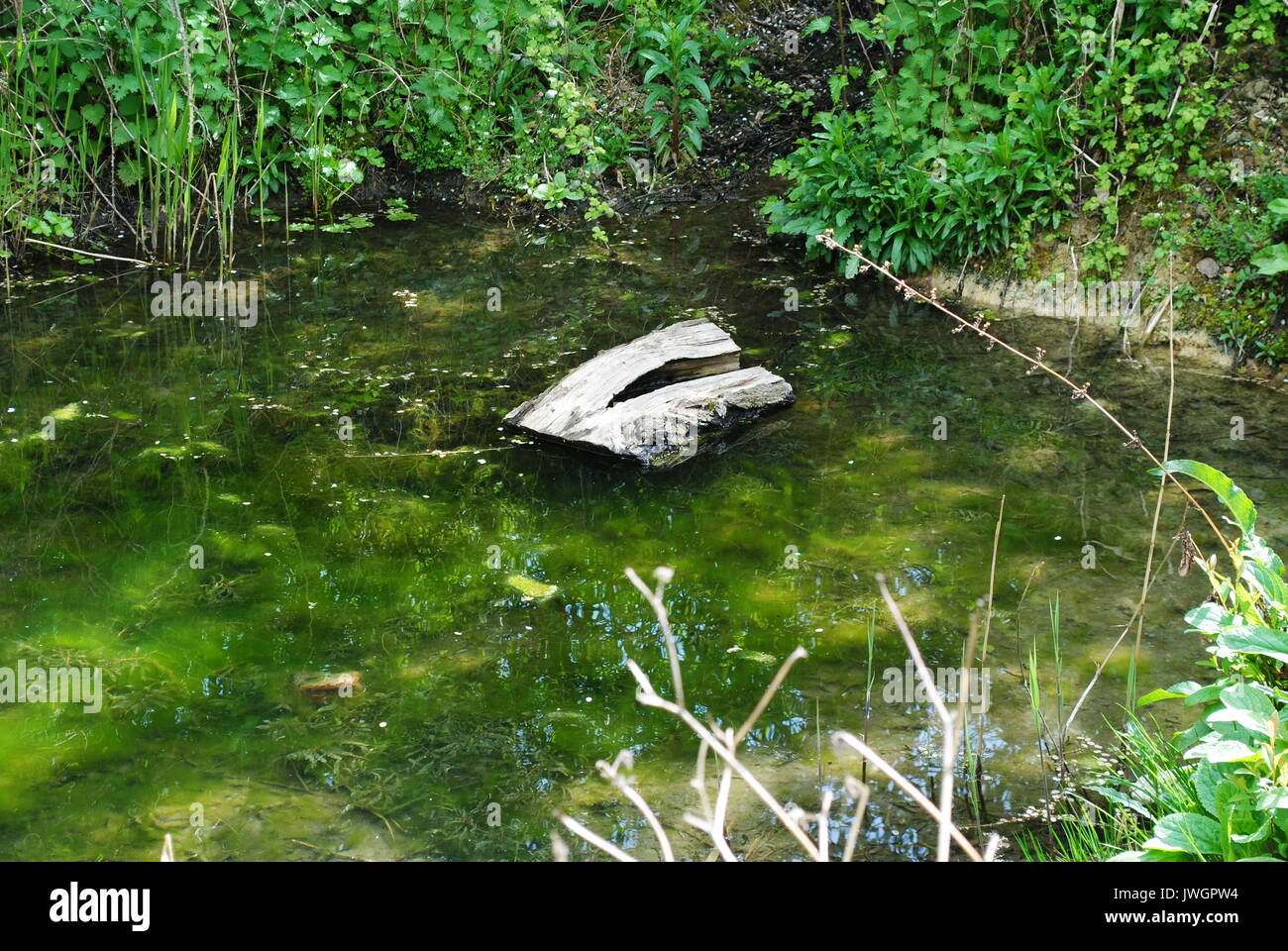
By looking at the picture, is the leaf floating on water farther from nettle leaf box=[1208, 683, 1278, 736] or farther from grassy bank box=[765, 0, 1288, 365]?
grassy bank box=[765, 0, 1288, 365]

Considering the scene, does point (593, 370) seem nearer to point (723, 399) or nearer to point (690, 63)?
point (723, 399)

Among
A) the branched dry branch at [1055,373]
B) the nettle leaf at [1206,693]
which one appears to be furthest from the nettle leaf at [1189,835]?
the branched dry branch at [1055,373]

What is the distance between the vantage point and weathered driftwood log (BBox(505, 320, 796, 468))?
5488 mm

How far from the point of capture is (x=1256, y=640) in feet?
7.98

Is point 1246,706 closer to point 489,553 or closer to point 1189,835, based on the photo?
point 1189,835

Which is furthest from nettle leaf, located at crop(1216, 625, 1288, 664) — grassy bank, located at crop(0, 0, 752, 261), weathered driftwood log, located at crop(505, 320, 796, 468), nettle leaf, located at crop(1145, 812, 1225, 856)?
grassy bank, located at crop(0, 0, 752, 261)

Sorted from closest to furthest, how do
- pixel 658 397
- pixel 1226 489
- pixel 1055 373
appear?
pixel 1226 489 < pixel 1055 373 < pixel 658 397

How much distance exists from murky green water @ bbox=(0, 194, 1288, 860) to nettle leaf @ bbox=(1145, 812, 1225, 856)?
1047mm

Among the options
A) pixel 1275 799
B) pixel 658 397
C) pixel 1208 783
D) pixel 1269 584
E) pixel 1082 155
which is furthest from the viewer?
pixel 1082 155

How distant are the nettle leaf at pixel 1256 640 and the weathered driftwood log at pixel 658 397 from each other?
3.22 metres

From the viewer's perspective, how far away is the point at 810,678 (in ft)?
13.2

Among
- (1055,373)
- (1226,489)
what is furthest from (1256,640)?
(1055,373)

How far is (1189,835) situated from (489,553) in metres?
3.01
